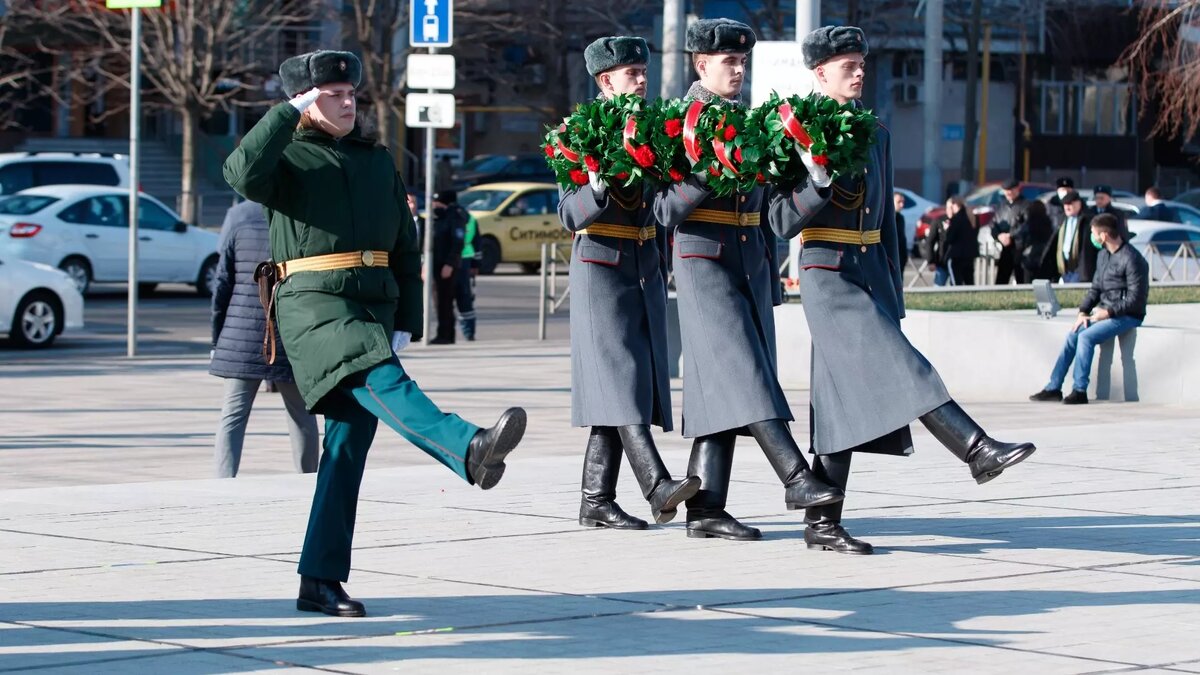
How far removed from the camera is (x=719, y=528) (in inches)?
330

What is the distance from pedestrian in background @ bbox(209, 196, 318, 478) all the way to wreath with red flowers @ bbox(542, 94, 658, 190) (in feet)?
7.35

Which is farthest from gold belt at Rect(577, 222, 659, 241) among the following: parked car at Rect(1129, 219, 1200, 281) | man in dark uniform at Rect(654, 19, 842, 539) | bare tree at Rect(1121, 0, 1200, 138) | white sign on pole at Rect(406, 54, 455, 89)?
bare tree at Rect(1121, 0, 1200, 138)

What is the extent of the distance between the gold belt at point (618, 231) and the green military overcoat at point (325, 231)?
1.66 meters

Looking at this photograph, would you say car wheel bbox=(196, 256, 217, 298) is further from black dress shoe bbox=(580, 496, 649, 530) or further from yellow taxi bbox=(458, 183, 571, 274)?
black dress shoe bbox=(580, 496, 649, 530)

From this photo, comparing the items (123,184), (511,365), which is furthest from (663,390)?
(123,184)

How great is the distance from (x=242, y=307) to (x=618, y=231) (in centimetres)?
241

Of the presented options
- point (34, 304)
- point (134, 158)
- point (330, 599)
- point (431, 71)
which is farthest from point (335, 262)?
point (34, 304)

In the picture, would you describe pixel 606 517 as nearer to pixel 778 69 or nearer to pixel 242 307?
pixel 242 307

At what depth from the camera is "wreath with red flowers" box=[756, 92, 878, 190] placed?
7473 millimetres

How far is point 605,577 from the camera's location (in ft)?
24.6

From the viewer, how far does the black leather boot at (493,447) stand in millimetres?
6195

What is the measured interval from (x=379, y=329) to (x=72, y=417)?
26.7 feet

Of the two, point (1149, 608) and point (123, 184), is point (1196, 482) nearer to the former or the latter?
point (1149, 608)

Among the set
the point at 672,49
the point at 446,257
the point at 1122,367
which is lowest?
the point at 1122,367
